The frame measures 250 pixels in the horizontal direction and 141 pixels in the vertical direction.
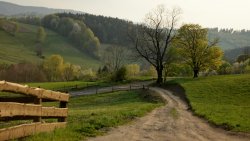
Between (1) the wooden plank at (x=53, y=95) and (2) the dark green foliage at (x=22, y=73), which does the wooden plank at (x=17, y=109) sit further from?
(2) the dark green foliage at (x=22, y=73)

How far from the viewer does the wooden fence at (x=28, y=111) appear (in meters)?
11.3

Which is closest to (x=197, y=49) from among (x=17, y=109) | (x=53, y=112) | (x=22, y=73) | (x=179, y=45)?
(x=179, y=45)

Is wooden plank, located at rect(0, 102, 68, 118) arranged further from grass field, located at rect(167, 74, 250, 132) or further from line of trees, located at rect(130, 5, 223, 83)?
line of trees, located at rect(130, 5, 223, 83)

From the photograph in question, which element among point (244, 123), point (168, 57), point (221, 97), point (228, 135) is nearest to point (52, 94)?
point (228, 135)

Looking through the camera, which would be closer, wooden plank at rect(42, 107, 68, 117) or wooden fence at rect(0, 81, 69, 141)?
wooden fence at rect(0, 81, 69, 141)

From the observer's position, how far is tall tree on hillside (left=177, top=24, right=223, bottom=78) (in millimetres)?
88000

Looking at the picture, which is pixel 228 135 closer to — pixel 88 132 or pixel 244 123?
pixel 244 123

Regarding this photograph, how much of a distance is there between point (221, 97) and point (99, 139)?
43433 millimetres

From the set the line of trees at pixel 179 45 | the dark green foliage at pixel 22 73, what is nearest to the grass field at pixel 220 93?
the line of trees at pixel 179 45

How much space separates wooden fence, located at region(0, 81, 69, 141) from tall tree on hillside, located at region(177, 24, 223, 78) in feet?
243

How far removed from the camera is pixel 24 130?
12.6m

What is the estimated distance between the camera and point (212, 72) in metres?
114

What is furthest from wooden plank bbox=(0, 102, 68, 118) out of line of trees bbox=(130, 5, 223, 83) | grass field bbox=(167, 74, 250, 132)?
line of trees bbox=(130, 5, 223, 83)

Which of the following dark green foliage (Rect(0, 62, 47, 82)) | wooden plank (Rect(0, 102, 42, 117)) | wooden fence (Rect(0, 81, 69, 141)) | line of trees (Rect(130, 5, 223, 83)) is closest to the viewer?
wooden plank (Rect(0, 102, 42, 117))
